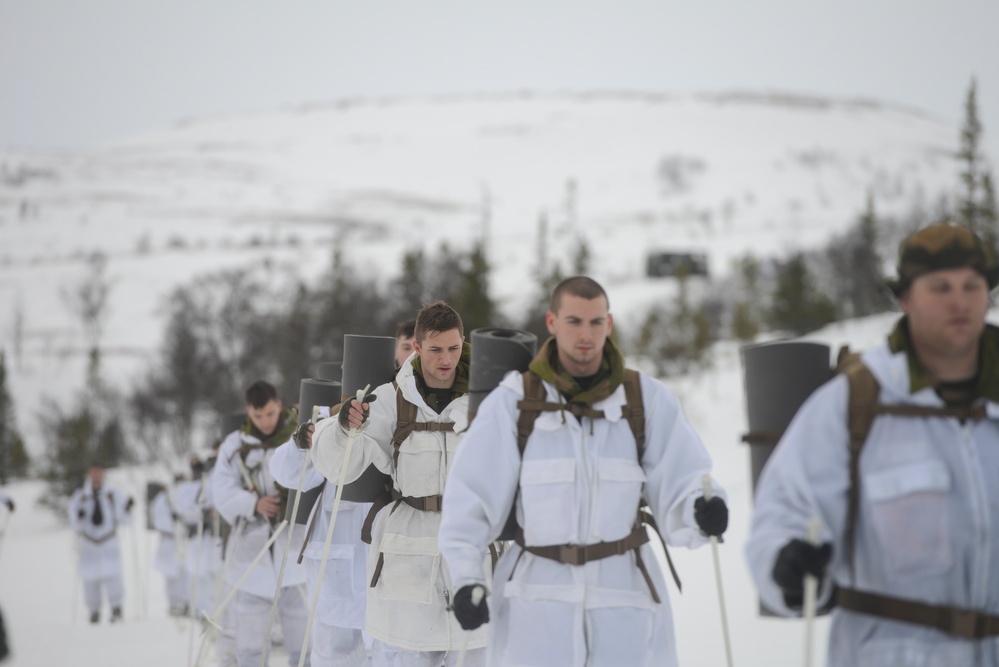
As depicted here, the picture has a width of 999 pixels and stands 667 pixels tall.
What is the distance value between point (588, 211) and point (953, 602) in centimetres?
19827

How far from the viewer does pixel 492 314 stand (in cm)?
4919

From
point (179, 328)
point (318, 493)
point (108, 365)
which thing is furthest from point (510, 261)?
point (318, 493)

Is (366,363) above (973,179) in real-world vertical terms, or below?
below

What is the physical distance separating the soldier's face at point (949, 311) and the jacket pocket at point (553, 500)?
4.62 feet

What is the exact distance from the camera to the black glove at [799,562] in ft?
9.95

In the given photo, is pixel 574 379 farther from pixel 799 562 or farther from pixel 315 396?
pixel 315 396

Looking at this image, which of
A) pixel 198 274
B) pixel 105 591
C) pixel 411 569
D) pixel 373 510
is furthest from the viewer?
pixel 198 274

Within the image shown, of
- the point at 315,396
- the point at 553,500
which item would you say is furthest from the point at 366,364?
the point at 553,500

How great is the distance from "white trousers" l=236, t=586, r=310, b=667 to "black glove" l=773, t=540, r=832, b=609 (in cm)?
554

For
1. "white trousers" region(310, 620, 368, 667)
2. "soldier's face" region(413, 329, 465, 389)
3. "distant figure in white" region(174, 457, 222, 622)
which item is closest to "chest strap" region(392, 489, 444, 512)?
"soldier's face" region(413, 329, 465, 389)

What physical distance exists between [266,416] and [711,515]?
5.28m

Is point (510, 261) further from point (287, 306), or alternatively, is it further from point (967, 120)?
point (967, 120)

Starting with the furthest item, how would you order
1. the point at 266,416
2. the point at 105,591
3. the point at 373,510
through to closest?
1. the point at 105,591
2. the point at 266,416
3. the point at 373,510

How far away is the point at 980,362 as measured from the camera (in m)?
3.14
